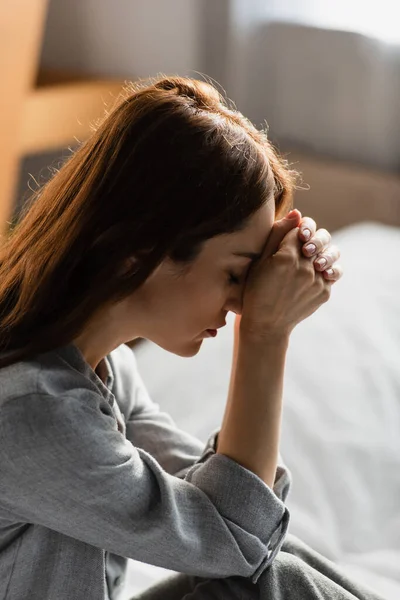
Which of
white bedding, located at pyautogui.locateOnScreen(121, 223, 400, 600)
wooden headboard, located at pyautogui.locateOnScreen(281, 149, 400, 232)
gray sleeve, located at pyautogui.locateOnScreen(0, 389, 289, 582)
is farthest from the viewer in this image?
wooden headboard, located at pyautogui.locateOnScreen(281, 149, 400, 232)

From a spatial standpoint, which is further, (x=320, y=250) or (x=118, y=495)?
(x=320, y=250)

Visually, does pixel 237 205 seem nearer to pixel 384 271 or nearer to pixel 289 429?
pixel 289 429

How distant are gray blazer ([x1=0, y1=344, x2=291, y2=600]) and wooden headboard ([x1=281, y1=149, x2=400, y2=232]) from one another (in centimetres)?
146

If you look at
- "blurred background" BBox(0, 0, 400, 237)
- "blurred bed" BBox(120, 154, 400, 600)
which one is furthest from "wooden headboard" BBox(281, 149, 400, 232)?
"blurred bed" BBox(120, 154, 400, 600)

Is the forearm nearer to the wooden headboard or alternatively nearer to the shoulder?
the shoulder

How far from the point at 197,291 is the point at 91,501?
227mm

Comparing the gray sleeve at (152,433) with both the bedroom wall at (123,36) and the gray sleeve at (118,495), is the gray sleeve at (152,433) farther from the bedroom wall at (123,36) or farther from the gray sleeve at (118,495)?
the bedroom wall at (123,36)

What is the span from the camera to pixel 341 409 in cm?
153

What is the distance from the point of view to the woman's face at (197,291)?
917mm

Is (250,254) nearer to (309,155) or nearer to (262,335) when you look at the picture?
(262,335)

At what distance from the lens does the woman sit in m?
0.85

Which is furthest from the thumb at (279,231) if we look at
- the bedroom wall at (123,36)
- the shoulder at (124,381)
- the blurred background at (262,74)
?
the bedroom wall at (123,36)

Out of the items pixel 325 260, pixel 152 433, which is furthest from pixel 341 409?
pixel 325 260

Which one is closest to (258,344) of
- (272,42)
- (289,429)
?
(289,429)
